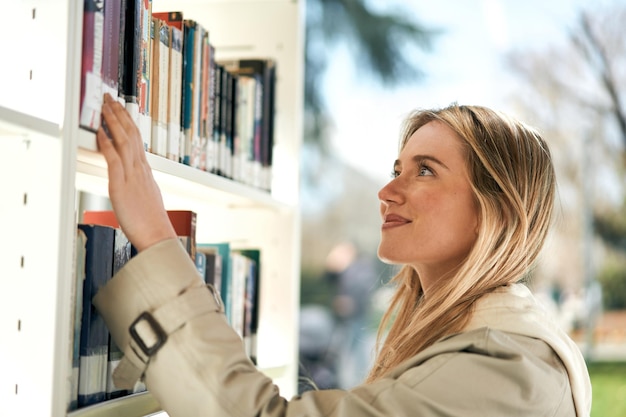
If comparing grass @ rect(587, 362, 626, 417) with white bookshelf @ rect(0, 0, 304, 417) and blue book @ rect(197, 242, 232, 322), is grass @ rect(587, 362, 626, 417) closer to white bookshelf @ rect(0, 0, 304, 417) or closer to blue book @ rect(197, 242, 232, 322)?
blue book @ rect(197, 242, 232, 322)

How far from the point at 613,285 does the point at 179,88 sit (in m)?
4.06


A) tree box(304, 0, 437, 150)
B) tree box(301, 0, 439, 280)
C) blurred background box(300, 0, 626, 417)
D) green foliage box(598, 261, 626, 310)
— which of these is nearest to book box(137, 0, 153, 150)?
blurred background box(300, 0, 626, 417)

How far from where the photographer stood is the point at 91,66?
3.57 feet

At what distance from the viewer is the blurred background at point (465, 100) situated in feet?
15.9

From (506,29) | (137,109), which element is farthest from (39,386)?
(506,29)

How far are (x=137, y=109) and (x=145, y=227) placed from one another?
22 cm

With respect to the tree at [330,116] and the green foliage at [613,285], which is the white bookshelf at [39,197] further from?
the tree at [330,116]

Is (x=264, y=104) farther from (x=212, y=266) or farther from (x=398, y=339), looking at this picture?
(x=398, y=339)

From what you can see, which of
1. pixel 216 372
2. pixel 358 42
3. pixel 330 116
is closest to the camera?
pixel 216 372

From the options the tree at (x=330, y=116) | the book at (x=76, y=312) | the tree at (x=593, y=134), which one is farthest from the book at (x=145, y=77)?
the tree at (x=330, y=116)

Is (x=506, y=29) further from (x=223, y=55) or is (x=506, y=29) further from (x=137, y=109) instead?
(x=137, y=109)

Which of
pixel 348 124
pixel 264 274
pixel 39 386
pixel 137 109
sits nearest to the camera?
pixel 39 386

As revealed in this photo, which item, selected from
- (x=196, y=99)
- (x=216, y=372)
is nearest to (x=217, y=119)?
(x=196, y=99)

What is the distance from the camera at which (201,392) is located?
1083 millimetres
